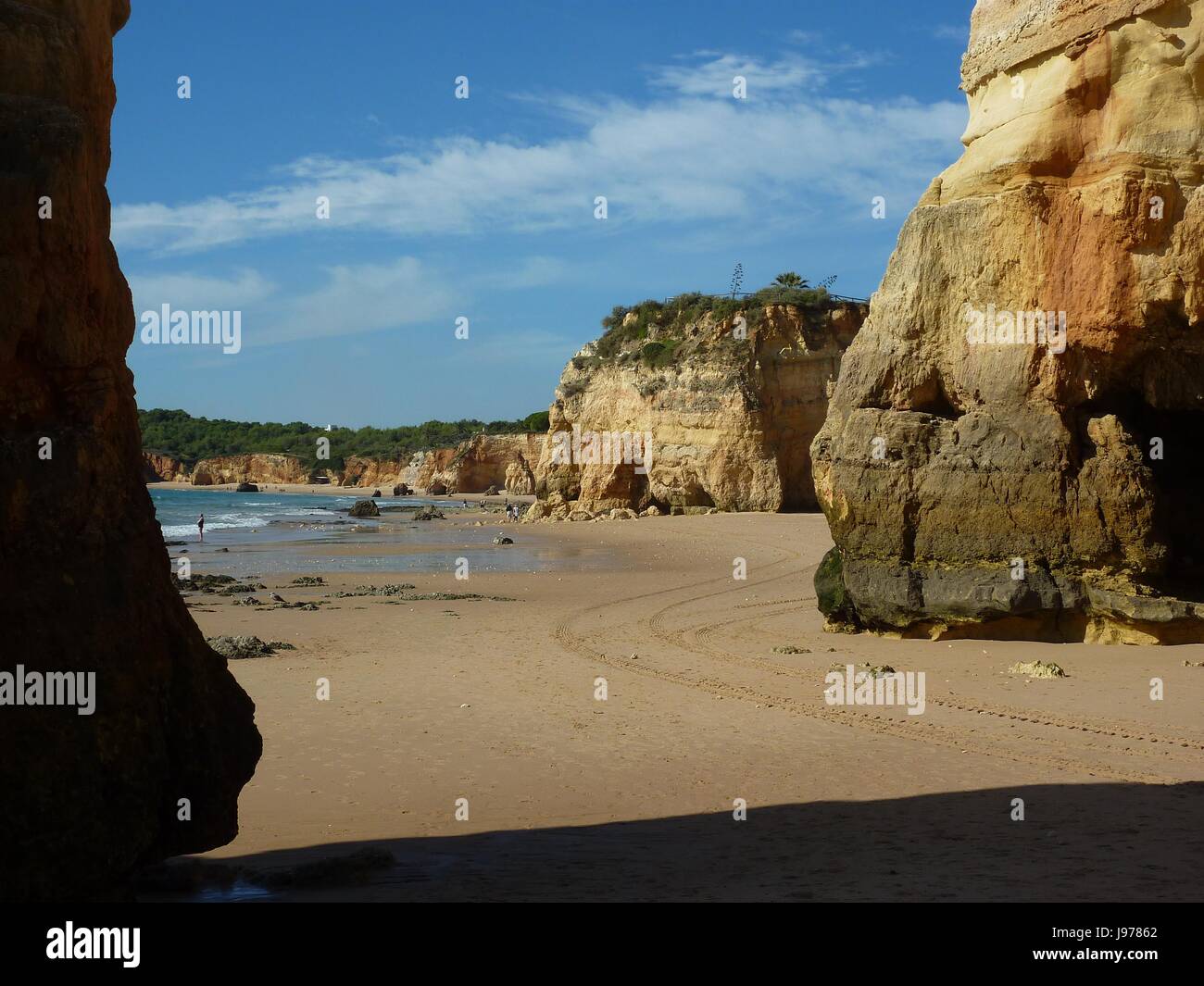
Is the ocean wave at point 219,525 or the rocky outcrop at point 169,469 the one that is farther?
the rocky outcrop at point 169,469

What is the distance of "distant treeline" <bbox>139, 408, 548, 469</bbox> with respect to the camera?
123 m

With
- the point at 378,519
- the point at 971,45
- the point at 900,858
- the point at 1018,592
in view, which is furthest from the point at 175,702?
the point at 378,519

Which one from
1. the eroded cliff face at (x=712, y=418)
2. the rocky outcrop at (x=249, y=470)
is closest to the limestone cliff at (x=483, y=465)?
the rocky outcrop at (x=249, y=470)

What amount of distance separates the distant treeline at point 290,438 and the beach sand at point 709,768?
89.0 meters

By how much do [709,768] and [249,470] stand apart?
129440 mm

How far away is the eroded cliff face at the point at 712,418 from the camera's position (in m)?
44.6

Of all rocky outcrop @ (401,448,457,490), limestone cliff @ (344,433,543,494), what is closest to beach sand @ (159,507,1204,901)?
limestone cliff @ (344,433,543,494)

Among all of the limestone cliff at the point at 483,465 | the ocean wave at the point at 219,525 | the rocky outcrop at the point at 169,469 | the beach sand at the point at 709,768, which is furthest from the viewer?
the rocky outcrop at the point at 169,469

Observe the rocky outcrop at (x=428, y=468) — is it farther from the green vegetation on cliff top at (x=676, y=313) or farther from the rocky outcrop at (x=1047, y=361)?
the rocky outcrop at (x=1047, y=361)

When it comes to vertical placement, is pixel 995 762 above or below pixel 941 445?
below

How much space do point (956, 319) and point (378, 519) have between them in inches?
1930

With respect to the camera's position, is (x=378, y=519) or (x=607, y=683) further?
(x=378, y=519)

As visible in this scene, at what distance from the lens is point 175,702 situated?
20.2 ft
